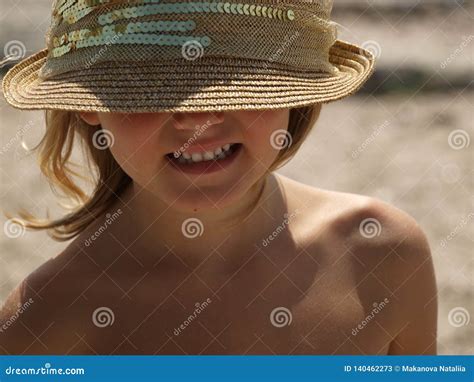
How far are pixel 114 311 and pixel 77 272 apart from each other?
0.12m

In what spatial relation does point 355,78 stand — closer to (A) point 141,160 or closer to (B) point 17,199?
(A) point 141,160

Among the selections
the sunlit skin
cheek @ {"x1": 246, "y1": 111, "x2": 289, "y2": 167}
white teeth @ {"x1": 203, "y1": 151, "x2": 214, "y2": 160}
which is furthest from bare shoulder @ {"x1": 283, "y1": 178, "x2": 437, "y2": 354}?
white teeth @ {"x1": 203, "y1": 151, "x2": 214, "y2": 160}

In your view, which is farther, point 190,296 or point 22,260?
point 22,260

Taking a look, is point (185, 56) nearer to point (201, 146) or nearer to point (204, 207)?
point (201, 146)

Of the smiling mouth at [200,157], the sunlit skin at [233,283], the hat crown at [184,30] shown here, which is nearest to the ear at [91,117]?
the sunlit skin at [233,283]

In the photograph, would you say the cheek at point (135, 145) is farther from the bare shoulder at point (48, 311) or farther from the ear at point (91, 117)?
the bare shoulder at point (48, 311)

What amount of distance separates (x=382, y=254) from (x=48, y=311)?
2.63 feet

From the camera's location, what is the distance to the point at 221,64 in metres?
1.72

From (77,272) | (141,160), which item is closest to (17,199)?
(77,272)

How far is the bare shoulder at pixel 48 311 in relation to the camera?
2021mm

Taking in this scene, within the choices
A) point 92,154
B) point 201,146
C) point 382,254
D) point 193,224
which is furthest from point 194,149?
point 382,254

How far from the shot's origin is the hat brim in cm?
168

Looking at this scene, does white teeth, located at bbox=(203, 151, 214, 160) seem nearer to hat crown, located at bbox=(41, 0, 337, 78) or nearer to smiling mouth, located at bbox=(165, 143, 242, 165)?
smiling mouth, located at bbox=(165, 143, 242, 165)

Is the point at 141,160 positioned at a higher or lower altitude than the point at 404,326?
higher
